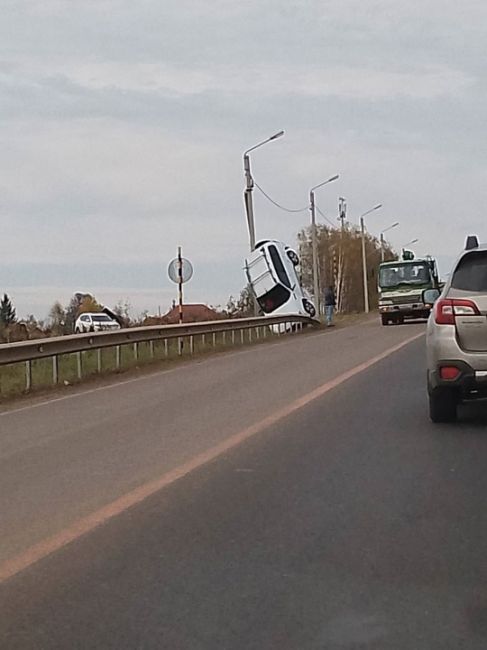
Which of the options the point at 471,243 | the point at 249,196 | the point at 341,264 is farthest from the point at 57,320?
the point at 341,264

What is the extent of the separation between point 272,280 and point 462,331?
33191mm

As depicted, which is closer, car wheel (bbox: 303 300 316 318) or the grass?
the grass

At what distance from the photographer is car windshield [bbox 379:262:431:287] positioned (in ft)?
145

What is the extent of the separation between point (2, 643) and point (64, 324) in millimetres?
32978

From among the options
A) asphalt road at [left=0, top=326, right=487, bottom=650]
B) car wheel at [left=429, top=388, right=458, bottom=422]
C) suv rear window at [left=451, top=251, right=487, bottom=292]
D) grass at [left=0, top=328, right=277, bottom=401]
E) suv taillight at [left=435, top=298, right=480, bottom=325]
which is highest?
suv rear window at [left=451, top=251, right=487, bottom=292]

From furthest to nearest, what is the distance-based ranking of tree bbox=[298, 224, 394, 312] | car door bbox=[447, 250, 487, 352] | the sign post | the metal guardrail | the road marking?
tree bbox=[298, 224, 394, 312]
the sign post
the metal guardrail
car door bbox=[447, 250, 487, 352]
the road marking

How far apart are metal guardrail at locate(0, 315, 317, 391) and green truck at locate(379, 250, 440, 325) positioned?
365 inches

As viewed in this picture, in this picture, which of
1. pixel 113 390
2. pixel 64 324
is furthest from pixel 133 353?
pixel 64 324

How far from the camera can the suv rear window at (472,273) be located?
36.3ft

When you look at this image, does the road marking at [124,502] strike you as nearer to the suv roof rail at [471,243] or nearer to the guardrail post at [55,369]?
the suv roof rail at [471,243]

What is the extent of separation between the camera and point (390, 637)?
495cm

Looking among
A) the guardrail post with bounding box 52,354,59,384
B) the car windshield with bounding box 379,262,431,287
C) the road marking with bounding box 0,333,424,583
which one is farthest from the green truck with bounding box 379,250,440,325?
the road marking with bounding box 0,333,424,583

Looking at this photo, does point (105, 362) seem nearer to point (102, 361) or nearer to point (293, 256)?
point (102, 361)

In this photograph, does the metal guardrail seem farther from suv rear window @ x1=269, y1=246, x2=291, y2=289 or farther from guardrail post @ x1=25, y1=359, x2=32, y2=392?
suv rear window @ x1=269, y1=246, x2=291, y2=289
